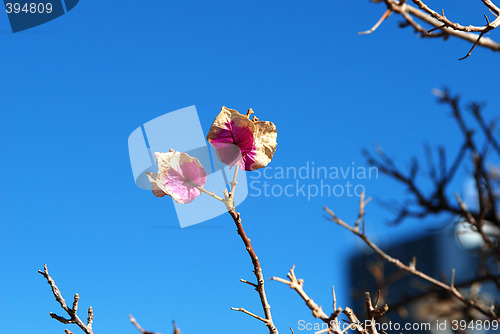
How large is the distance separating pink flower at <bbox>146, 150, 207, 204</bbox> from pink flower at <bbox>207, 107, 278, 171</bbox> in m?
0.07

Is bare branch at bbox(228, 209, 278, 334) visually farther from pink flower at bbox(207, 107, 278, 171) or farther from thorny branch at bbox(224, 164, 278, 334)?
pink flower at bbox(207, 107, 278, 171)

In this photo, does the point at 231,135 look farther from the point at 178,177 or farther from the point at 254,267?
the point at 254,267

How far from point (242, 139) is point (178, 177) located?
17 cm

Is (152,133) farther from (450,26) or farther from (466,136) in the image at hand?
(466,136)

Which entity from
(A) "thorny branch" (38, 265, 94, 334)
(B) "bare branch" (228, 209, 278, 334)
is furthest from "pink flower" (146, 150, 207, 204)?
(A) "thorny branch" (38, 265, 94, 334)

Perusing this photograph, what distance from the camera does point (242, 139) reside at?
106 cm

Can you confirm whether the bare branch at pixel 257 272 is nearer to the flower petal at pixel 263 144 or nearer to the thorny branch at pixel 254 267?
the thorny branch at pixel 254 267

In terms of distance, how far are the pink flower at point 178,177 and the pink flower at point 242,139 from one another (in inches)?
2.7

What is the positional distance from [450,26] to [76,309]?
1165 mm

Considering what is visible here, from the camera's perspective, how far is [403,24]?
1.27 meters

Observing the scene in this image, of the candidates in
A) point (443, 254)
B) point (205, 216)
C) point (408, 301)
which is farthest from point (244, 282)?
point (443, 254)

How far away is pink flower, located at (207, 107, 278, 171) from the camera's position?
104 centimetres

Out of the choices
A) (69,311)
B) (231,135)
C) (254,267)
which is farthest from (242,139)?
(69,311)

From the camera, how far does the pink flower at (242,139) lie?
1.04 meters
